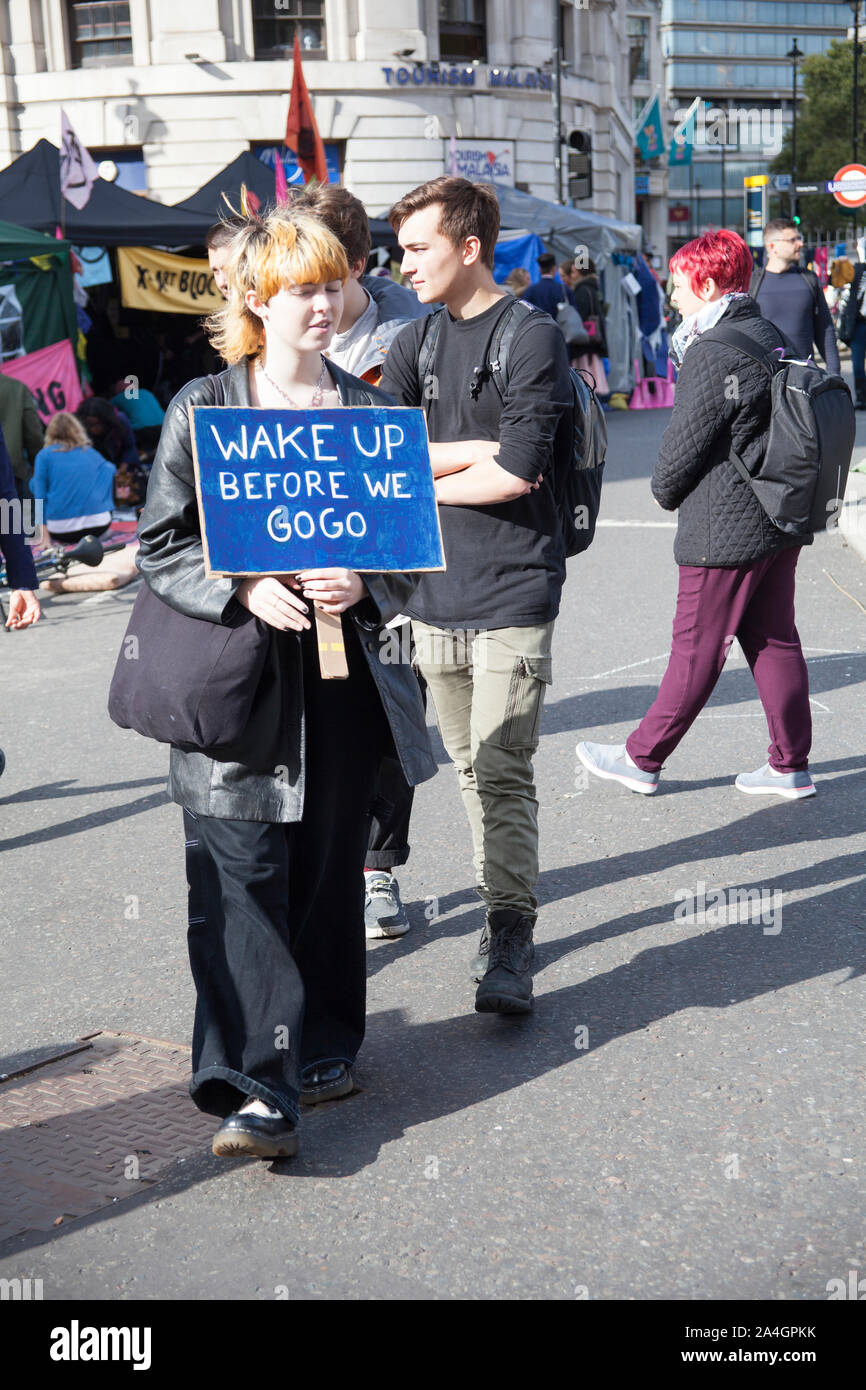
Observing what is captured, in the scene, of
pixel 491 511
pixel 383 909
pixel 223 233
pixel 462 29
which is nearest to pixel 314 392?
pixel 491 511

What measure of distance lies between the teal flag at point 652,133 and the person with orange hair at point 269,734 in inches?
2331

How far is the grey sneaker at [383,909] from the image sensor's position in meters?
4.67

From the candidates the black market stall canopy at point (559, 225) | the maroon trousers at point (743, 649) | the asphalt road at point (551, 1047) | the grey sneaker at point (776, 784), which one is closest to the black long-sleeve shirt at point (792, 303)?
the asphalt road at point (551, 1047)

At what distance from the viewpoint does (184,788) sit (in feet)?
11.0

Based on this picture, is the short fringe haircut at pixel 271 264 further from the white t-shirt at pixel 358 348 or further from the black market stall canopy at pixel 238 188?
the black market stall canopy at pixel 238 188

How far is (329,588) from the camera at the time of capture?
3.18m

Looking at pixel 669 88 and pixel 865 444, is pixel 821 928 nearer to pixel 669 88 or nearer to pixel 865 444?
pixel 865 444

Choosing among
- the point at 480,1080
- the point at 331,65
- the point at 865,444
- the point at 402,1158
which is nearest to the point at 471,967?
the point at 480,1080

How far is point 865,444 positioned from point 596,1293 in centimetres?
1529

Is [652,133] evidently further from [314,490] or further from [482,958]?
[314,490]

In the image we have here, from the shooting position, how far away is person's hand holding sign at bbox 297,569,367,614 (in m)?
3.18

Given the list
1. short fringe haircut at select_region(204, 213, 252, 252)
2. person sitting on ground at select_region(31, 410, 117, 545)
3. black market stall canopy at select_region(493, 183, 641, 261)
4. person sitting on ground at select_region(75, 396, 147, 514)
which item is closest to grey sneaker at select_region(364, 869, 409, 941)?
short fringe haircut at select_region(204, 213, 252, 252)

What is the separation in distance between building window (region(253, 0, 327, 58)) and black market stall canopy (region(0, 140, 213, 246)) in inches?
636
